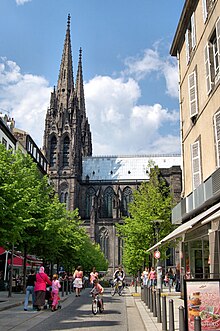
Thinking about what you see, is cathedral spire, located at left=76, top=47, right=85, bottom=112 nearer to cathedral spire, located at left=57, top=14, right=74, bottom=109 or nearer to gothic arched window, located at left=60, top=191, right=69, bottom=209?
cathedral spire, located at left=57, top=14, right=74, bottom=109

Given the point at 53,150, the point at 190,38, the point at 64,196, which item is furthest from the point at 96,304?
the point at 53,150

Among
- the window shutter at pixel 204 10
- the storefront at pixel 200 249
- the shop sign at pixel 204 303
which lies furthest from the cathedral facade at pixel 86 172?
the shop sign at pixel 204 303

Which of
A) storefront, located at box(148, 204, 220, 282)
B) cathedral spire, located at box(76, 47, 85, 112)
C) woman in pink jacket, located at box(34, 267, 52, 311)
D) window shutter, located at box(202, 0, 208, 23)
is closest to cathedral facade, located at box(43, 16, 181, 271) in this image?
cathedral spire, located at box(76, 47, 85, 112)

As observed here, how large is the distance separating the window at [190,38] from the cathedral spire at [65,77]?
7781cm

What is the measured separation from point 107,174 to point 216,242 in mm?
90351

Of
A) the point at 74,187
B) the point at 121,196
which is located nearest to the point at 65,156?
the point at 74,187

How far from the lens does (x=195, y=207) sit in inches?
728

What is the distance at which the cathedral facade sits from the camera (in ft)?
311

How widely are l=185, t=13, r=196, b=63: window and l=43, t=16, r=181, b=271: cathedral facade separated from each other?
67186 millimetres

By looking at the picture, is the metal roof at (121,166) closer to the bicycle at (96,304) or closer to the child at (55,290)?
the child at (55,290)

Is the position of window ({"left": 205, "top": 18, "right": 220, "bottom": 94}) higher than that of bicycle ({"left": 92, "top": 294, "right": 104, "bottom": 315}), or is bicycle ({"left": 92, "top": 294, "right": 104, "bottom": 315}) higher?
window ({"left": 205, "top": 18, "right": 220, "bottom": 94})

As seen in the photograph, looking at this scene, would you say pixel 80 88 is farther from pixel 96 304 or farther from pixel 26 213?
pixel 96 304

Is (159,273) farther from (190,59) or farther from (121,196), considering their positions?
(121,196)

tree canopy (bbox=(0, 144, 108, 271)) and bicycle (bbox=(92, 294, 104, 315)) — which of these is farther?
tree canopy (bbox=(0, 144, 108, 271))
